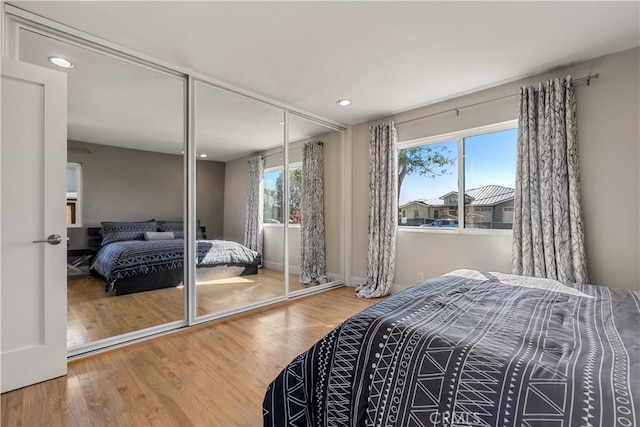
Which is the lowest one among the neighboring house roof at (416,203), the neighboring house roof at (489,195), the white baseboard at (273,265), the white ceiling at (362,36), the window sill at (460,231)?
the white baseboard at (273,265)

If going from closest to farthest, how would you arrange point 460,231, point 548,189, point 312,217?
1. point 548,189
2. point 460,231
3. point 312,217

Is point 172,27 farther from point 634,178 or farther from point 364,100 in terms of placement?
point 634,178

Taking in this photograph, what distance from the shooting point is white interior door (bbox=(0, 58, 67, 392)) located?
6.02 feet

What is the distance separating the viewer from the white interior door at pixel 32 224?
1.83 metres

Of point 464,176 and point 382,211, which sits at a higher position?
point 464,176

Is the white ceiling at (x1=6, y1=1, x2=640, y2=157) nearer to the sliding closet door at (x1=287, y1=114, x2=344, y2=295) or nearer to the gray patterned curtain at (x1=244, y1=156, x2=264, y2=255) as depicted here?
the gray patterned curtain at (x1=244, y1=156, x2=264, y2=255)

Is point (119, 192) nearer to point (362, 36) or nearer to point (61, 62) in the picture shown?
point (61, 62)

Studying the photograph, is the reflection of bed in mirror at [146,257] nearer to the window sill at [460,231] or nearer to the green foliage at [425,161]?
the window sill at [460,231]

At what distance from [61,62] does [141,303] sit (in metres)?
2.19

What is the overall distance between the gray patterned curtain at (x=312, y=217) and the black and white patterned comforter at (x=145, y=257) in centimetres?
133

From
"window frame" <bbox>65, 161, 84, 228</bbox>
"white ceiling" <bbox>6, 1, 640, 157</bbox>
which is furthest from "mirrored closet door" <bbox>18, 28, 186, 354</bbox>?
"white ceiling" <bbox>6, 1, 640, 157</bbox>

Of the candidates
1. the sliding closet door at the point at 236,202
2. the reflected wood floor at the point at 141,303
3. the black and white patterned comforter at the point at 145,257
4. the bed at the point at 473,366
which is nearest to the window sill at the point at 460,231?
the bed at the point at 473,366

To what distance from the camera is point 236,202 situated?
3.43 meters

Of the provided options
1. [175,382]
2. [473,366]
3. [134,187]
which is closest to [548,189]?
[473,366]
